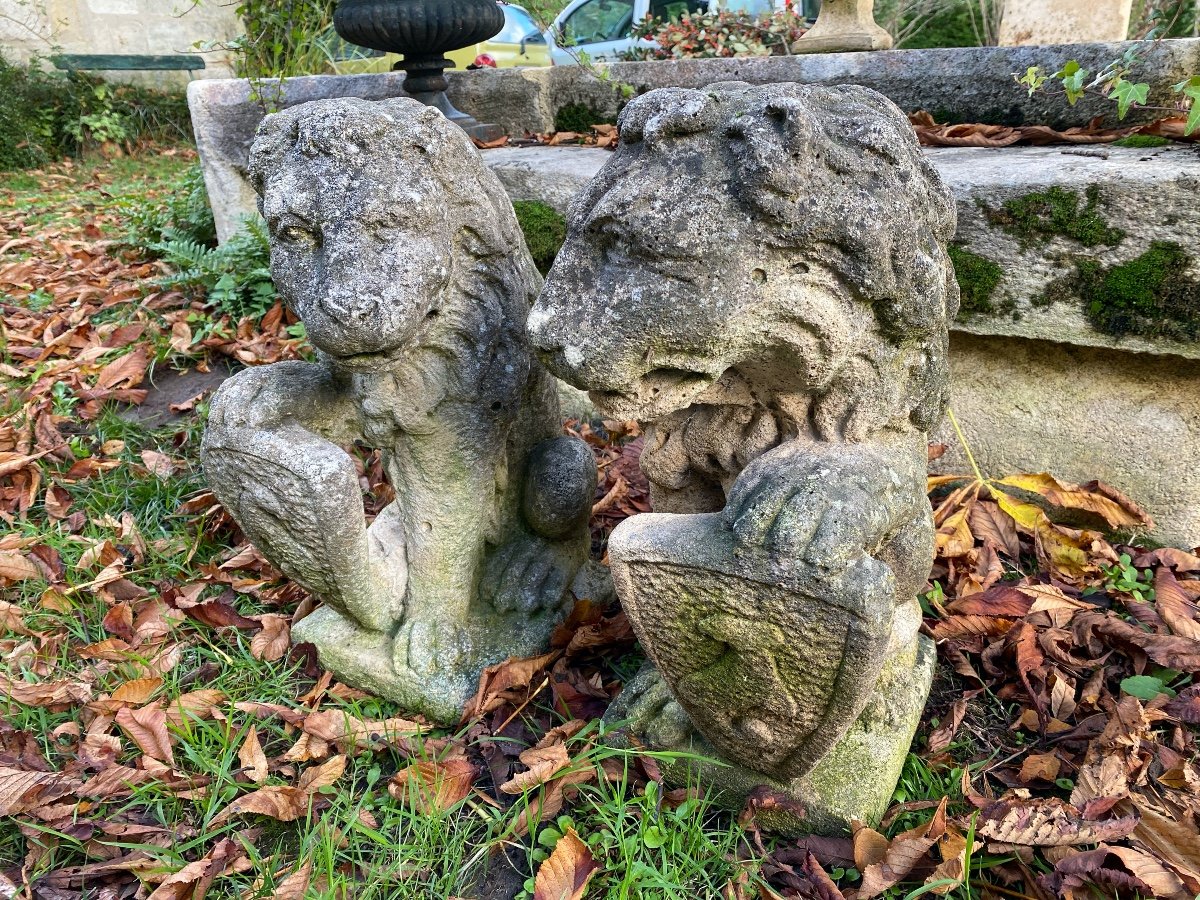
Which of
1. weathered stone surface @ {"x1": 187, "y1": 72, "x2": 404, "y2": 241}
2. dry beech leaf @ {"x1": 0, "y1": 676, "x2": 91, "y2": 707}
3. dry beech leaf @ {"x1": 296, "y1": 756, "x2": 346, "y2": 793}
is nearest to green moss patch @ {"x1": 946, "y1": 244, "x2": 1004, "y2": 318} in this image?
dry beech leaf @ {"x1": 296, "y1": 756, "x2": 346, "y2": 793}

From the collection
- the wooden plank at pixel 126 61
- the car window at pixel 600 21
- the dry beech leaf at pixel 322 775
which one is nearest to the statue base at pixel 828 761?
the dry beech leaf at pixel 322 775

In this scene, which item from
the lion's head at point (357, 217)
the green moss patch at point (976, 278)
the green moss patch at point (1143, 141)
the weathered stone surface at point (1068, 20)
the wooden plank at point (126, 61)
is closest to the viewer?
the lion's head at point (357, 217)

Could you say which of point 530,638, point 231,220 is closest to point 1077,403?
point 530,638

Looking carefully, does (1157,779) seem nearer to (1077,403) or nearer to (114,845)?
(1077,403)

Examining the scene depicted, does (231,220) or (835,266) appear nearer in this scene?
(835,266)

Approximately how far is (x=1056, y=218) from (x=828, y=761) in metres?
1.43

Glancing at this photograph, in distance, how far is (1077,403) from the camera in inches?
94.0

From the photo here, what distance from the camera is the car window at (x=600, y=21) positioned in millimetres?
8258

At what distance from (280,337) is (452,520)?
198 centimetres

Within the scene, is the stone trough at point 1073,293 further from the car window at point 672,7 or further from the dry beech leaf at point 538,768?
the car window at point 672,7

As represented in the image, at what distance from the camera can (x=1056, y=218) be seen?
2.13 metres

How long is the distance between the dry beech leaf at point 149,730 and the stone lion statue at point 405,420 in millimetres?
320

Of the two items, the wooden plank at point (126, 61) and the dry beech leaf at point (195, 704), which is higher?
the wooden plank at point (126, 61)

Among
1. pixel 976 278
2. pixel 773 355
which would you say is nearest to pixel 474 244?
pixel 773 355
